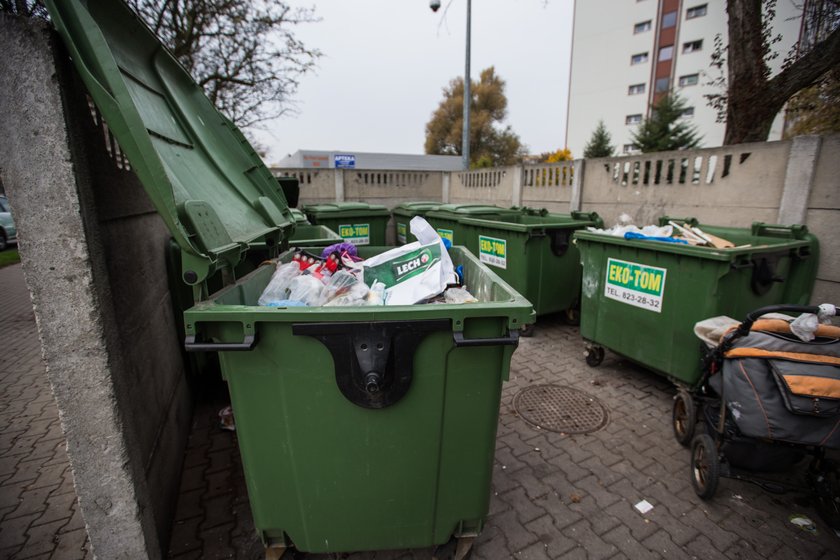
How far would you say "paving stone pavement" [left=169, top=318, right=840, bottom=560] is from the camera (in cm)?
216

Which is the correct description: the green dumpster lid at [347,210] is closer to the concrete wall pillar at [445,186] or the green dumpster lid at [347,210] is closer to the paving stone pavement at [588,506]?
the paving stone pavement at [588,506]

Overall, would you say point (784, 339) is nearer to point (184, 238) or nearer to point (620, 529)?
point (620, 529)

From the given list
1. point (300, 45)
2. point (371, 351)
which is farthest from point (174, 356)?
point (300, 45)

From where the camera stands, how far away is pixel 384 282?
88.3 inches

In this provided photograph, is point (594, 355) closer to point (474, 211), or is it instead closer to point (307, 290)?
point (474, 211)

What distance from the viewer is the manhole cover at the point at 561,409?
3.28 metres

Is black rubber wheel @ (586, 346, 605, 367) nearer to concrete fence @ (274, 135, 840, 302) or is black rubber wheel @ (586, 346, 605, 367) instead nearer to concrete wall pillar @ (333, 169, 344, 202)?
concrete fence @ (274, 135, 840, 302)

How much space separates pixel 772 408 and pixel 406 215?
21.9ft

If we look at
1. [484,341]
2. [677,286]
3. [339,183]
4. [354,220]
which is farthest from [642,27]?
[484,341]

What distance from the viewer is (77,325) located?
1577 mm

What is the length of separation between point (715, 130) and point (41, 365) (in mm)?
37618

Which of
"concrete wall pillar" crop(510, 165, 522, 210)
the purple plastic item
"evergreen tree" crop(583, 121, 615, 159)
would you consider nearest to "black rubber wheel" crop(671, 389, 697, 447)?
the purple plastic item

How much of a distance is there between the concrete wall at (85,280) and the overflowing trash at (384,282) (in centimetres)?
67

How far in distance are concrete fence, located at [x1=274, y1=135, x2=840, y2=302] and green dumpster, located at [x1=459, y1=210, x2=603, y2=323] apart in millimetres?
1076
